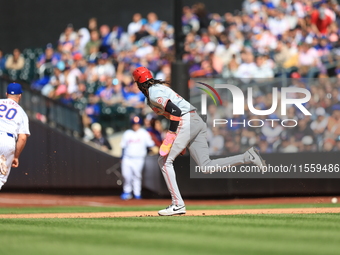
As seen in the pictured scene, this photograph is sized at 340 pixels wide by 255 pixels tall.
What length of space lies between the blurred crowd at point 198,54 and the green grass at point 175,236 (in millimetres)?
5818

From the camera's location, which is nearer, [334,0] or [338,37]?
[338,37]

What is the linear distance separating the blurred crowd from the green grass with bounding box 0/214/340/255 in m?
5.82

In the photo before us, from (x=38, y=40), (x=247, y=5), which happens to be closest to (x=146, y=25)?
(x=247, y=5)

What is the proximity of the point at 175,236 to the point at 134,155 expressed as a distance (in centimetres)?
792

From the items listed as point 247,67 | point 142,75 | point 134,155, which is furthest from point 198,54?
point 142,75

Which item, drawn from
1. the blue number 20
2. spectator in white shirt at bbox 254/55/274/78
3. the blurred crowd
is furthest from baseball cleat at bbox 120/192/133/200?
the blue number 20

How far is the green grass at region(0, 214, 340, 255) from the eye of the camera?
5.20 m

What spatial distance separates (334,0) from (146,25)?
199 inches

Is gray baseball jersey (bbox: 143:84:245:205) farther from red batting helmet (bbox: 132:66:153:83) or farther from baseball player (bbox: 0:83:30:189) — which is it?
baseball player (bbox: 0:83:30:189)

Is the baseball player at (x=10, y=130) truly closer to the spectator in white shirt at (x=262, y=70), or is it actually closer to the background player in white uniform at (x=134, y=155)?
the background player in white uniform at (x=134, y=155)

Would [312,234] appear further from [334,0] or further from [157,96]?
[334,0]

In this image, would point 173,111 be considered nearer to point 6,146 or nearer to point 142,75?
point 142,75

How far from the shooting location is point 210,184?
1325 centimetres

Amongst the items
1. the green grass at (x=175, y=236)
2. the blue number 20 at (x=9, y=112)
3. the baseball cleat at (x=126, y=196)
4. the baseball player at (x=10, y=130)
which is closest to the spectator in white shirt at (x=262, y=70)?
the baseball cleat at (x=126, y=196)
